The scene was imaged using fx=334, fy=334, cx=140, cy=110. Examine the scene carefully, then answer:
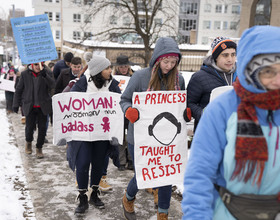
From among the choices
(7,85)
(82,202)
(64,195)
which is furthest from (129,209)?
(7,85)

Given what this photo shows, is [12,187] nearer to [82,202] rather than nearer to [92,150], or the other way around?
[82,202]

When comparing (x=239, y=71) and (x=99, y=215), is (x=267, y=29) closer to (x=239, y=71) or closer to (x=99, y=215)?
(x=239, y=71)

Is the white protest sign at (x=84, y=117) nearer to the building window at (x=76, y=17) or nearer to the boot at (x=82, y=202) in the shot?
the boot at (x=82, y=202)

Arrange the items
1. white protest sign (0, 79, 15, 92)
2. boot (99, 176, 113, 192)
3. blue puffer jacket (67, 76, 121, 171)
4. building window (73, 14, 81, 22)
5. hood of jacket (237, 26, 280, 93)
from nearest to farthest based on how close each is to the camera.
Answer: hood of jacket (237, 26, 280, 93) → blue puffer jacket (67, 76, 121, 171) → boot (99, 176, 113, 192) → white protest sign (0, 79, 15, 92) → building window (73, 14, 81, 22)

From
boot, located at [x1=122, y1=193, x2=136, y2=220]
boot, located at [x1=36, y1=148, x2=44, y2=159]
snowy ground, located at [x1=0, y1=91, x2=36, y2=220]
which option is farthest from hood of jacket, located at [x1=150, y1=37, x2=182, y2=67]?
boot, located at [x1=36, y1=148, x2=44, y2=159]

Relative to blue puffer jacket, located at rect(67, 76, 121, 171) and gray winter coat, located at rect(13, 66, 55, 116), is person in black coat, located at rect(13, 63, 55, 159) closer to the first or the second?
gray winter coat, located at rect(13, 66, 55, 116)

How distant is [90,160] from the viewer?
4.25 metres

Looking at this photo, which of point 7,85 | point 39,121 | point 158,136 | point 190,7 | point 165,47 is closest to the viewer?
point 165,47

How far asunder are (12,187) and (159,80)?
2912 mm

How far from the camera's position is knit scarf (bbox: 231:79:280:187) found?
5.12 feet

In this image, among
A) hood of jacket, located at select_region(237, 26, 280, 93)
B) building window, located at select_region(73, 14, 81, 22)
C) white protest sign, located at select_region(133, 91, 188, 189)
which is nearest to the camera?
hood of jacket, located at select_region(237, 26, 280, 93)

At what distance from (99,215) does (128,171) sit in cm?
179

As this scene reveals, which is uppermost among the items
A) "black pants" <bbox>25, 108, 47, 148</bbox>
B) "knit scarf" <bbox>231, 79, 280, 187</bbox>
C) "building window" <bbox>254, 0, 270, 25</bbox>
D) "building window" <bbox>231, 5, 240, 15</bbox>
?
"building window" <bbox>231, 5, 240, 15</bbox>

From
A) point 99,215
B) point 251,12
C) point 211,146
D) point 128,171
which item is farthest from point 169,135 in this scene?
point 251,12
